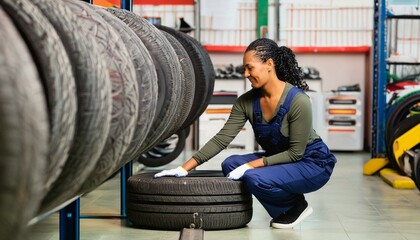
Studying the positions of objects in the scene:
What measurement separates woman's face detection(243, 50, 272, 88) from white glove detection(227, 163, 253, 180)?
0.46 m

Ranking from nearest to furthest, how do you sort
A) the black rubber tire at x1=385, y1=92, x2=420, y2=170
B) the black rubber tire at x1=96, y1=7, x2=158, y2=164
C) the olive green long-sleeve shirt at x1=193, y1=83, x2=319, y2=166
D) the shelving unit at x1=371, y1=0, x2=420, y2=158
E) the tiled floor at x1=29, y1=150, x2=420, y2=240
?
the black rubber tire at x1=96, y1=7, x2=158, y2=164, the tiled floor at x1=29, y1=150, x2=420, y2=240, the olive green long-sleeve shirt at x1=193, y1=83, x2=319, y2=166, the black rubber tire at x1=385, y1=92, x2=420, y2=170, the shelving unit at x1=371, y1=0, x2=420, y2=158

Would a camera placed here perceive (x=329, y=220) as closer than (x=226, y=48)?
Yes

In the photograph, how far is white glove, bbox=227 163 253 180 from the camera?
4328mm

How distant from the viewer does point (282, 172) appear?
14.0 feet

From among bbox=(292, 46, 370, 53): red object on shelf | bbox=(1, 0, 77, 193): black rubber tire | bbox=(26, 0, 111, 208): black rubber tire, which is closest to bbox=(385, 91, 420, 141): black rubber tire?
bbox=(292, 46, 370, 53): red object on shelf

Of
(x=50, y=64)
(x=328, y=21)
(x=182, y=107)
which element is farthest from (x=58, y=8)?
(x=328, y=21)

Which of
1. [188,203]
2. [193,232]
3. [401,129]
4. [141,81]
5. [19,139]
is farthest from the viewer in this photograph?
[401,129]

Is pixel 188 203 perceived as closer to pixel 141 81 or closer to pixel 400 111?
pixel 141 81

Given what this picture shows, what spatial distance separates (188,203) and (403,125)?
9.15 ft

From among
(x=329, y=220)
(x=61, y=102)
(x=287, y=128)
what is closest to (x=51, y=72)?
(x=61, y=102)

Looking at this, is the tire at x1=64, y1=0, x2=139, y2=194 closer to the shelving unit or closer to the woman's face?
the woman's face

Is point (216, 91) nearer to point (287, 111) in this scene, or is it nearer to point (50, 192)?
point (287, 111)

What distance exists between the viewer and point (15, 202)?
1.13m

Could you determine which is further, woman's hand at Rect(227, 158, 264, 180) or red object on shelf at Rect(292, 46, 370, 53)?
red object on shelf at Rect(292, 46, 370, 53)
